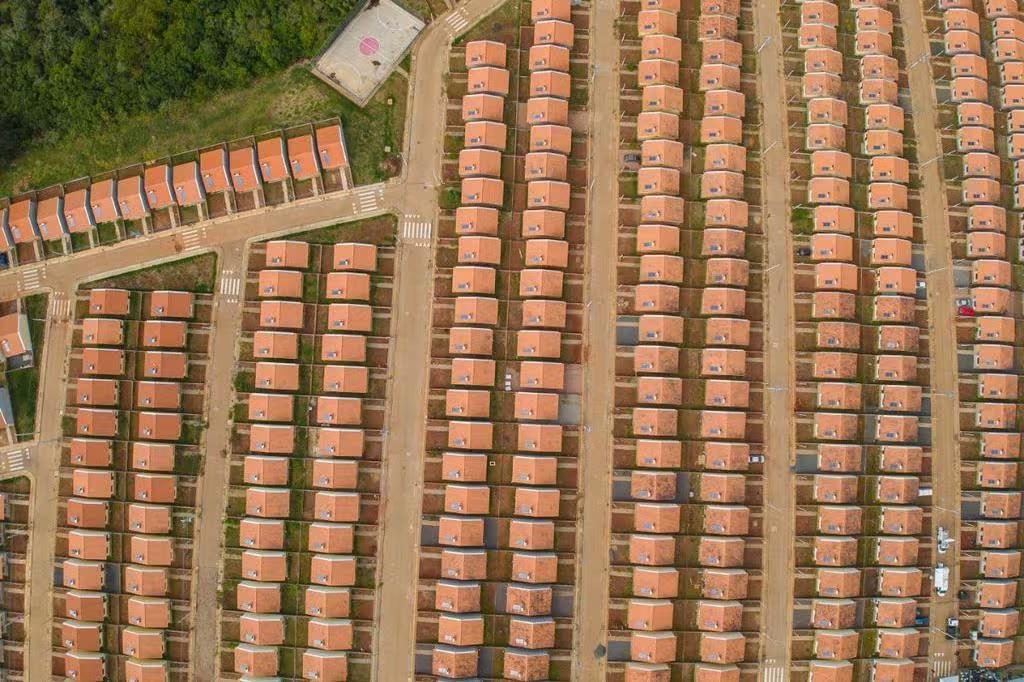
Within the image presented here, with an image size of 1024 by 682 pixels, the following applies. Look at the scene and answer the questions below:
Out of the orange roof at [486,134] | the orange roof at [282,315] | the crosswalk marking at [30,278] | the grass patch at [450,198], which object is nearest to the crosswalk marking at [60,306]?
the crosswalk marking at [30,278]

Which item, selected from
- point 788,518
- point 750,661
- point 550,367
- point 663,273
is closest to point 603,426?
point 550,367

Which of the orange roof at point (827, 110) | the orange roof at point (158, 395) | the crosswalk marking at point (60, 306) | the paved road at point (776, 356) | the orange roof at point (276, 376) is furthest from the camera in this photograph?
the orange roof at point (827, 110)

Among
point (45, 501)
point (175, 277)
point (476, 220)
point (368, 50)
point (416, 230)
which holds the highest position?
point (368, 50)

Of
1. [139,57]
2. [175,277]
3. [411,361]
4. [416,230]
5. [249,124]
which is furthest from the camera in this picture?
[249,124]

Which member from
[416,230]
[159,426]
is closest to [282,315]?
[416,230]

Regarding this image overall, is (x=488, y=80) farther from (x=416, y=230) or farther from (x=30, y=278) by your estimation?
(x=30, y=278)

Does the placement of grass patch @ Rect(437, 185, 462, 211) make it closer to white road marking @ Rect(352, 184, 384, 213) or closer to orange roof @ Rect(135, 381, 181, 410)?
white road marking @ Rect(352, 184, 384, 213)

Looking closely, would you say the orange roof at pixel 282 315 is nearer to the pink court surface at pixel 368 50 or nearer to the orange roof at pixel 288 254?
the orange roof at pixel 288 254
